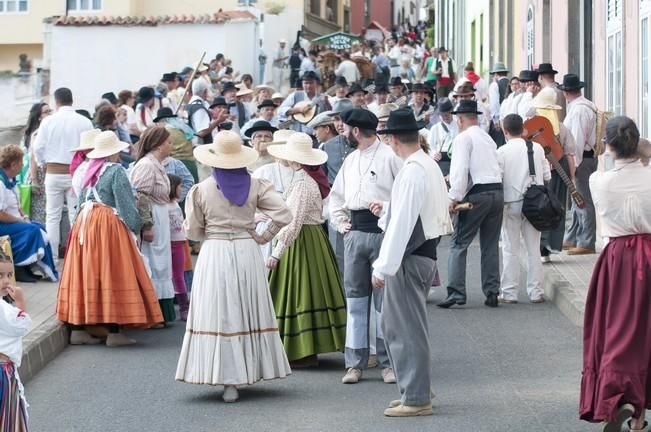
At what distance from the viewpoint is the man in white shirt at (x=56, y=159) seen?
16250 mm

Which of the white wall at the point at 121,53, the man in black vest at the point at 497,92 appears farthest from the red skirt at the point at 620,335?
the white wall at the point at 121,53

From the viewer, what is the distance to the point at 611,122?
27.7 feet

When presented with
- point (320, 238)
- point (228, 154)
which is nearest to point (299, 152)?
point (320, 238)

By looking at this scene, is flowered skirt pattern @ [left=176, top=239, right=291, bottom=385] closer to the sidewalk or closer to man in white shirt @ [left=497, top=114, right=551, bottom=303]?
the sidewalk

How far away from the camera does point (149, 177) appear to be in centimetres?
1259

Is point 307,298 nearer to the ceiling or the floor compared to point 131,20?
nearer to the floor

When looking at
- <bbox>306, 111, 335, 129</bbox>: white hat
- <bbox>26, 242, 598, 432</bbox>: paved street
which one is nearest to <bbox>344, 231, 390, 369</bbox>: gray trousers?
<bbox>26, 242, 598, 432</bbox>: paved street

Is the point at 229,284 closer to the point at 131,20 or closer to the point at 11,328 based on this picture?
the point at 11,328

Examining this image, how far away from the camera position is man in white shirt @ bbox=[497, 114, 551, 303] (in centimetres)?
1393

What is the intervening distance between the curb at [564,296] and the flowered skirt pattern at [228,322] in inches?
142

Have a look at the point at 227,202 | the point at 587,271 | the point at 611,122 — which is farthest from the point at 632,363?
the point at 587,271

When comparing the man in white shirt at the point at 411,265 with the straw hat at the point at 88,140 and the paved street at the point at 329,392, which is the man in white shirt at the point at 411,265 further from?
the straw hat at the point at 88,140

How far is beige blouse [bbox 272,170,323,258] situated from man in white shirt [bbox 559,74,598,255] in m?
6.02

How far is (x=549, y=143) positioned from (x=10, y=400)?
30.4 ft
